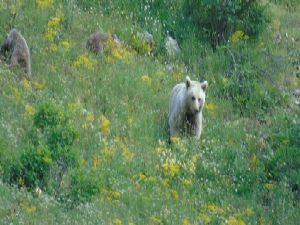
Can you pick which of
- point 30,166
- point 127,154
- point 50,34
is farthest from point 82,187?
point 50,34

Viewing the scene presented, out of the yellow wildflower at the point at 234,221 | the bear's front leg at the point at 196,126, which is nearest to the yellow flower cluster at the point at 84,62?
the bear's front leg at the point at 196,126

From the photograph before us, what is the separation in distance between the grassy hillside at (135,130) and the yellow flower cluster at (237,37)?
0.06 meters

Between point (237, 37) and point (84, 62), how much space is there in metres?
4.74

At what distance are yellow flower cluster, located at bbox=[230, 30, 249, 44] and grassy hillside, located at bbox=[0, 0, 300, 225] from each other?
58 mm

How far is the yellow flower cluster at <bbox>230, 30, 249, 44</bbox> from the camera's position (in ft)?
76.3

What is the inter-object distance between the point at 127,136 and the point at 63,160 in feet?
11.7

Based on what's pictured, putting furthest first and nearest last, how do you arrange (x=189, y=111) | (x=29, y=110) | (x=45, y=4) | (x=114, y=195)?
(x=45, y=4), (x=189, y=111), (x=29, y=110), (x=114, y=195)

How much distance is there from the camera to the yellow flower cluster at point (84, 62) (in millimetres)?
19875

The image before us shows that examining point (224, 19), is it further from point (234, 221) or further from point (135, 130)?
point (234, 221)

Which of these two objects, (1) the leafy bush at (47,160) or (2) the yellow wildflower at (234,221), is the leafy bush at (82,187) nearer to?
(1) the leafy bush at (47,160)

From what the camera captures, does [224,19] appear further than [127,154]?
Yes

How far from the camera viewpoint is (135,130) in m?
18.2

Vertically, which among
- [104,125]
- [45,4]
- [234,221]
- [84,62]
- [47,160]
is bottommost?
[84,62]

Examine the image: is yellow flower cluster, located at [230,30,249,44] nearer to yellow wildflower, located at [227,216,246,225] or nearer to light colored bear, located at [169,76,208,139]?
light colored bear, located at [169,76,208,139]
